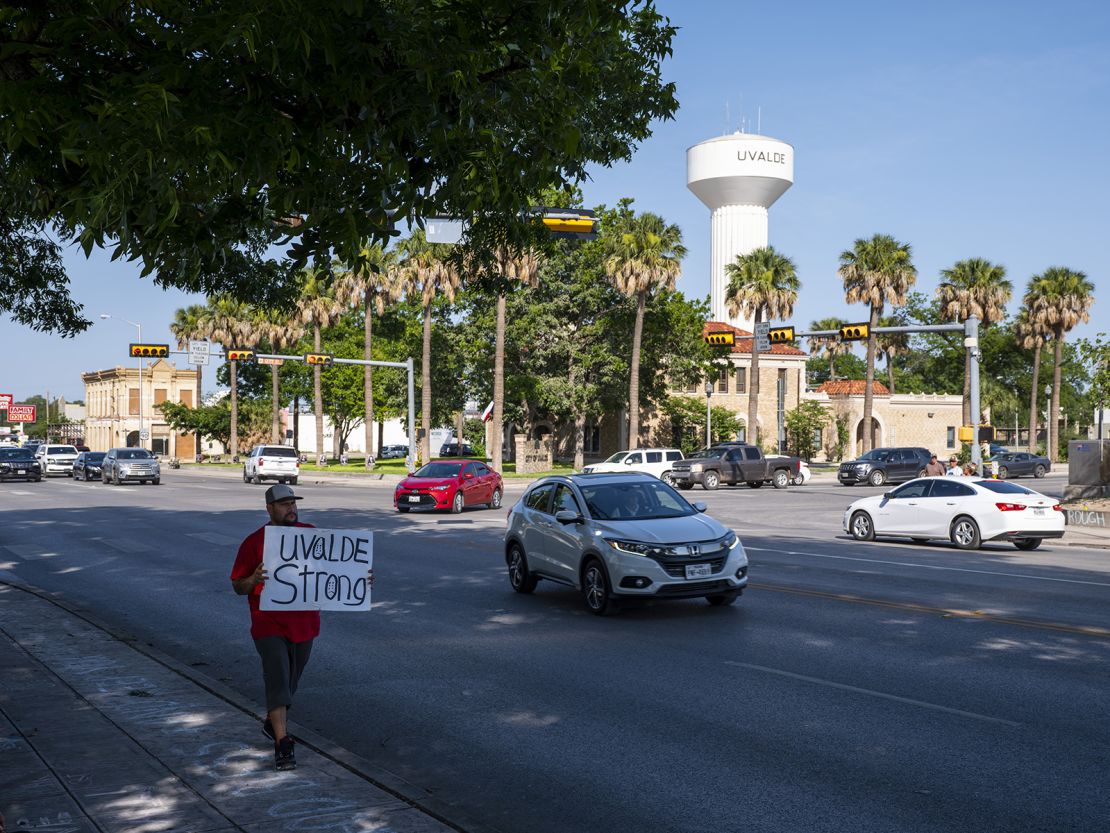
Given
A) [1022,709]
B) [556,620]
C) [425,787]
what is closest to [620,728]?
[425,787]

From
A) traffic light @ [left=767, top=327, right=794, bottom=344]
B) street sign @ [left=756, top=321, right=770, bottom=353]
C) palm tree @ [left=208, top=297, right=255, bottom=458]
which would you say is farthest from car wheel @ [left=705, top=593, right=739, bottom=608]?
palm tree @ [left=208, top=297, right=255, bottom=458]

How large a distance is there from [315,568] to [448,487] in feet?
78.8

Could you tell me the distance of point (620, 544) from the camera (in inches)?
486

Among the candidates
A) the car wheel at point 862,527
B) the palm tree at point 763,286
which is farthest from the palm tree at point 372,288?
the car wheel at point 862,527

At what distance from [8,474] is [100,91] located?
52640mm

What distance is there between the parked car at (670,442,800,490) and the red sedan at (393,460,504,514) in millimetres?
15615

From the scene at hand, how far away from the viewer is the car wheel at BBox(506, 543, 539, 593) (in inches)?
572

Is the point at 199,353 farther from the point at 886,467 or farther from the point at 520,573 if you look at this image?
the point at 520,573

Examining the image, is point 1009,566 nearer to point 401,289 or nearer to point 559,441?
point 401,289

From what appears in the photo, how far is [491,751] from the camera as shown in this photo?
7309 millimetres

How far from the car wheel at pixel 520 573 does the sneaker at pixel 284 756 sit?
7.99 m

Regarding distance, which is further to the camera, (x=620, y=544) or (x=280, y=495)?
(x=620, y=544)

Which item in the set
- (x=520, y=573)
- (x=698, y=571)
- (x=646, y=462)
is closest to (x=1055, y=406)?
(x=646, y=462)

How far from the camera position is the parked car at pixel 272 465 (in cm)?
5016
